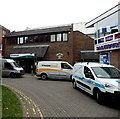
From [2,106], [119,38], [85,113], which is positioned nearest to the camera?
[85,113]

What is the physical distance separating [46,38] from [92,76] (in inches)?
671

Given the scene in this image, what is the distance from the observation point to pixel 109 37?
14281 millimetres

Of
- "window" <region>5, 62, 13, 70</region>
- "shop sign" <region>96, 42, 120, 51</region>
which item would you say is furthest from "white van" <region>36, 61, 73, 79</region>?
"shop sign" <region>96, 42, 120, 51</region>

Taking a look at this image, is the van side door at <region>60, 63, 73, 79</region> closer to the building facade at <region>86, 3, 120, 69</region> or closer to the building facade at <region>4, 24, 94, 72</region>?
the building facade at <region>86, 3, 120, 69</region>

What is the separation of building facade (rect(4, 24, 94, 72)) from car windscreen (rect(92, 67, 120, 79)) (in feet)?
43.9

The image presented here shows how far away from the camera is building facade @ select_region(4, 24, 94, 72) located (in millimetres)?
21016

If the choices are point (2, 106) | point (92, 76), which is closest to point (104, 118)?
point (92, 76)

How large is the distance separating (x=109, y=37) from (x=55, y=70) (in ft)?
22.9

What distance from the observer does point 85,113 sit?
16.4ft

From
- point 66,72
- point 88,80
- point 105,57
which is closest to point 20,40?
point 66,72

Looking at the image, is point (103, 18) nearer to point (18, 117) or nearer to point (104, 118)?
point (104, 118)

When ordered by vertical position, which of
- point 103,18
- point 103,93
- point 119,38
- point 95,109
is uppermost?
point 103,18

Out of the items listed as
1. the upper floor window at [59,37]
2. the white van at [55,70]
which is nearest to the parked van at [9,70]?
the white van at [55,70]

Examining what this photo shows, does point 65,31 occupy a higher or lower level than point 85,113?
higher
